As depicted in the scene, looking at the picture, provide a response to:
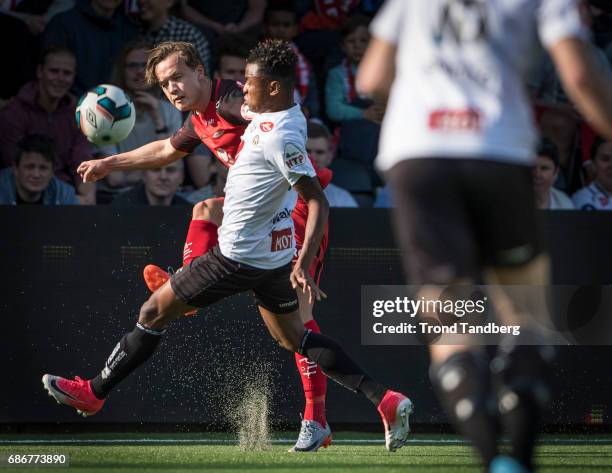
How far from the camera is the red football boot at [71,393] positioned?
6727 millimetres

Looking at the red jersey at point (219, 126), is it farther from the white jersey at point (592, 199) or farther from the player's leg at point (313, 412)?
the white jersey at point (592, 199)

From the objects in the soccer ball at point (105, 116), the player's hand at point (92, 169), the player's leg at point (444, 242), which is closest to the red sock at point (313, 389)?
the player's hand at point (92, 169)

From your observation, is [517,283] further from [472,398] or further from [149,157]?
[149,157]

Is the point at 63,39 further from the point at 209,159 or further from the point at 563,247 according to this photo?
the point at 563,247

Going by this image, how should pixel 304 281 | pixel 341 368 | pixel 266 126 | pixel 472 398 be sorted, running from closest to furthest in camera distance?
pixel 472 398 < pixel 304 281 < pixel 266 126 < pixel 341 368

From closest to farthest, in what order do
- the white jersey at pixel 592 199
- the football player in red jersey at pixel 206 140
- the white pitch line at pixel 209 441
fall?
1. the football player in red jersey at pixel 206 140
2. the white pitch line at pixel 209 441
3. the white jersey at pixel 592 199

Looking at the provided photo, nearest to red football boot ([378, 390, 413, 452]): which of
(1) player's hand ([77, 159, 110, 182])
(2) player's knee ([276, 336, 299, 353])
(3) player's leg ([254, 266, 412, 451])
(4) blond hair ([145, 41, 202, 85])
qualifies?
(3) player's leg ([254, 266, 412, 451])

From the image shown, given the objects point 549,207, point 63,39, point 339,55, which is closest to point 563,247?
point 549,207

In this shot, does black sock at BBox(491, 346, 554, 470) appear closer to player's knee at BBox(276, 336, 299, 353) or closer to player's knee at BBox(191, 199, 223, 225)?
player's knee at BBox(276, 336, 299, 353)

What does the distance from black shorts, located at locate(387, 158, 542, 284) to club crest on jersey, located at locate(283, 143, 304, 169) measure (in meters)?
2.56

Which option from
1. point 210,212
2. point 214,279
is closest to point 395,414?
point 214,279

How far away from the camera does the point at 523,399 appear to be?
3.49 m

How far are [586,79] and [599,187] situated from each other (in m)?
7.03

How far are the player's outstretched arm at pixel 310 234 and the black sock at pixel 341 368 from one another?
2.51 ft
